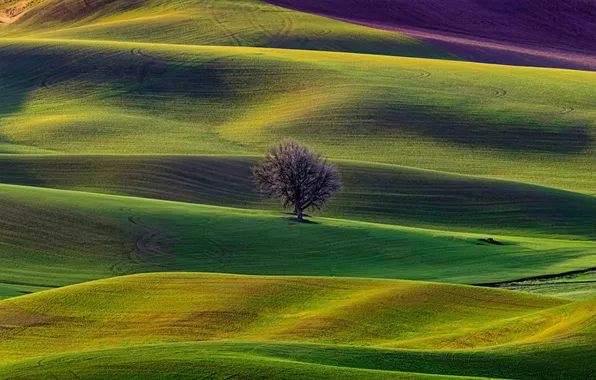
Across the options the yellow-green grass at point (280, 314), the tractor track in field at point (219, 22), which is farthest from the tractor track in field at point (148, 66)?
the yellow-green grass at point (280, 314)

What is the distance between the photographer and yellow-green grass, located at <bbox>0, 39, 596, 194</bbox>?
180ft

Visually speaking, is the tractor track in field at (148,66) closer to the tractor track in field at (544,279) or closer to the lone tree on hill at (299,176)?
the lone tree on hill at (299,176)

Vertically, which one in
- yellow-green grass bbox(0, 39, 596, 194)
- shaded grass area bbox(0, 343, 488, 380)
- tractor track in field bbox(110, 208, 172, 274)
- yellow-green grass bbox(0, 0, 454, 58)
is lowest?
shaded grass area bbox(0, 343, 488, 380)

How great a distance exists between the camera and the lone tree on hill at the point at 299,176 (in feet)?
132

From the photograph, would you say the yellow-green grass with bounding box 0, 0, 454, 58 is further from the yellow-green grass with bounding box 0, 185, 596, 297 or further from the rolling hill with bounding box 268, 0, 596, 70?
the yellow-green grass with bounding box 0, 185, 596, 297

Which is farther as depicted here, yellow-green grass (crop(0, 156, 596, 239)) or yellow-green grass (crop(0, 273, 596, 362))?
yellow-green grass (crop(0, 156, 596, 239))

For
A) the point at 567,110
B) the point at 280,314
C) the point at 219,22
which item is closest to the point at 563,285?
the point at 280,314

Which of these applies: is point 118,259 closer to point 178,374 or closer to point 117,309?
point 117,309

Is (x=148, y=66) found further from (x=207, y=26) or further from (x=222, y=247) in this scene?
(x=222, y=247)

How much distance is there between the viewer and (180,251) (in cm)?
3444

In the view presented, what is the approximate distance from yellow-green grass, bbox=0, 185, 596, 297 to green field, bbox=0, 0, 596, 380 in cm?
11

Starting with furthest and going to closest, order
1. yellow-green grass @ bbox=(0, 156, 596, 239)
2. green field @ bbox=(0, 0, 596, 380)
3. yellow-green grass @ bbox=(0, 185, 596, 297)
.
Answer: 1. yellow-green grass @ bbox=(0, 156, 596, 239)
2. yellow-green grass @ bbox=(0, 185, 596, 297)
3. green field @ bbox=(0, 0, 596, 380)

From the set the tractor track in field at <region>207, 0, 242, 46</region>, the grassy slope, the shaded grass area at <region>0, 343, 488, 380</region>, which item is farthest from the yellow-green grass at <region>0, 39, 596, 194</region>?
the shaded grass area at <region>0, 343, 488, 380</region>

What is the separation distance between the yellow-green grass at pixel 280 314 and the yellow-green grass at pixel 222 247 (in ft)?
18.1
